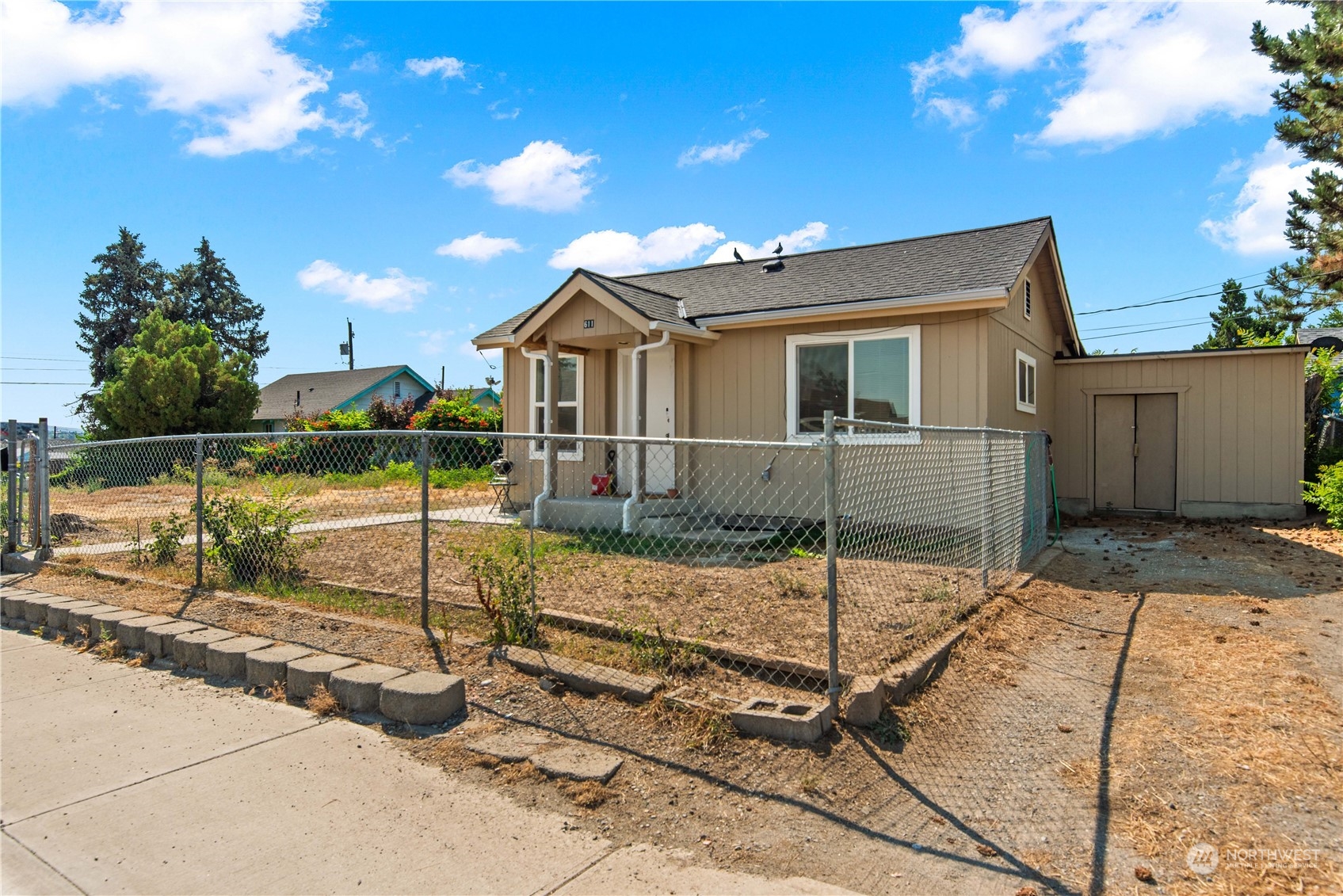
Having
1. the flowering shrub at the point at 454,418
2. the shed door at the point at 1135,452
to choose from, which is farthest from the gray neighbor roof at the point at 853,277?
the flowering shrub at the point at 454,418

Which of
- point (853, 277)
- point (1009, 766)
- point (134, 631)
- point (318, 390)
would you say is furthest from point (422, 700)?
point (318, 390)

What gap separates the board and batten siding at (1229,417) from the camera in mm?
11469

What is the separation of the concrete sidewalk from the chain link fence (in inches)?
50.8

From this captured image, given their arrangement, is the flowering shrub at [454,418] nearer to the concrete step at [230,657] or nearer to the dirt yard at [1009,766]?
the dirt yard at [1009,766]

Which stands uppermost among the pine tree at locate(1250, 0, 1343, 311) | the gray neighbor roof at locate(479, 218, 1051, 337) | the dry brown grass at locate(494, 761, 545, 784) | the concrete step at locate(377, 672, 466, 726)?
the pine tree at locate(1250, 0, 1343, 311)

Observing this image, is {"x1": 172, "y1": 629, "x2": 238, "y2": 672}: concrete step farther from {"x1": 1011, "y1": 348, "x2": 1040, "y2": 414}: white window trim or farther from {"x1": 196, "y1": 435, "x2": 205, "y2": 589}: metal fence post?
{"x1": 1011, "y1": 348, "x2": 1040, "y2": 414}: white window trim

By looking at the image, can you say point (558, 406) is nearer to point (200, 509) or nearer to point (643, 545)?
point (643, 545)

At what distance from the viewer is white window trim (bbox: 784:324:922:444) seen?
9531 millimetres

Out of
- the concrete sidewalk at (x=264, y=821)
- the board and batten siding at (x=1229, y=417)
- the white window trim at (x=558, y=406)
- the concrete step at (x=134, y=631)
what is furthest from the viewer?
the white window trim at (x=558, y=406)

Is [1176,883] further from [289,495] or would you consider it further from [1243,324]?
[1243,324]

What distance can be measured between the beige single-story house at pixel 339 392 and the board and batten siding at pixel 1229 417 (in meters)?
30.6

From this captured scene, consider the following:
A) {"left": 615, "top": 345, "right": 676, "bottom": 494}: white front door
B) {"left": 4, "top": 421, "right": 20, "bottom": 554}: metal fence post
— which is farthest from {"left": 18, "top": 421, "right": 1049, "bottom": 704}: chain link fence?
{"left": 4, "top": 421, "right": 20, "bottom": 554}: metal fence post

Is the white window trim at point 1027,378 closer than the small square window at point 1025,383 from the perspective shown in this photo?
Yes

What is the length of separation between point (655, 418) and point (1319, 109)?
10.7 metres
